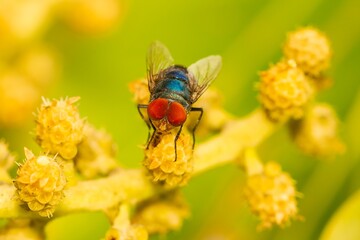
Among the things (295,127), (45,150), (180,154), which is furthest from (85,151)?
(295,127)

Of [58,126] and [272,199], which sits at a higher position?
[58,126]

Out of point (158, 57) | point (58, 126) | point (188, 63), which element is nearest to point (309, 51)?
point (158, 57)

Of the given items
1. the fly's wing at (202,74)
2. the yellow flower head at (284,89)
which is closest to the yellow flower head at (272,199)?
the yellow flower head at (284,89)

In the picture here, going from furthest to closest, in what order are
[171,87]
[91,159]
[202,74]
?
[202,74] → [171,87] → [91,159]

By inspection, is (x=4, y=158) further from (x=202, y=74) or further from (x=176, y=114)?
(x=202, y=74)

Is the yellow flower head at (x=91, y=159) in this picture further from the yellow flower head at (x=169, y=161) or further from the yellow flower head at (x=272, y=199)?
the yellow flower head at (x=272, y=199)

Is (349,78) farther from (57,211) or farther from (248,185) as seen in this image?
(57,211)
